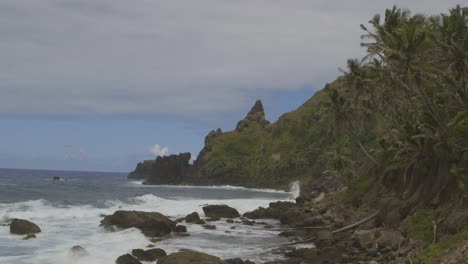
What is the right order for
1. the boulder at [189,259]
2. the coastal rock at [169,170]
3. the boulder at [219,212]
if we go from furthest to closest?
the coastal rock at [169,170], the boulder at [219,212], the boulder at [189,259]

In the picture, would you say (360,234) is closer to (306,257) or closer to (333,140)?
(306,257)

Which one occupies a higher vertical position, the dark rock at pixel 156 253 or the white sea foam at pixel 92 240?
the dark rock at pixel 156 253

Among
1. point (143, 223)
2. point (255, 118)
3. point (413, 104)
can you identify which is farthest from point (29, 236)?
point (255, 118)

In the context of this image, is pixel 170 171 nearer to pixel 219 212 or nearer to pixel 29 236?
pixel 219 212

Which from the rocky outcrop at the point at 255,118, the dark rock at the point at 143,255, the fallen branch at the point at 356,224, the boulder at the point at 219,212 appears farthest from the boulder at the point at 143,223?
the rocky outcrop at the point at 255,118

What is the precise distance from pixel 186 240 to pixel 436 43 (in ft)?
78.8

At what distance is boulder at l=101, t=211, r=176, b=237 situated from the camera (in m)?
38.9

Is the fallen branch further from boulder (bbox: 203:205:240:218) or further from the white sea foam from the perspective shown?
boulder (bbox: 203:205:240:218)

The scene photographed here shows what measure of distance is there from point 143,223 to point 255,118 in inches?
5808

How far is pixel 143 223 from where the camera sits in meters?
39.1

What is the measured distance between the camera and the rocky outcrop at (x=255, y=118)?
182m

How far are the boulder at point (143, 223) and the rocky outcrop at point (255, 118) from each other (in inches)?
5554

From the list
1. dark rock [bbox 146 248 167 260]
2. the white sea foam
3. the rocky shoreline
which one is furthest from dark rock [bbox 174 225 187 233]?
dark rock [bbox 146 248 167 260]

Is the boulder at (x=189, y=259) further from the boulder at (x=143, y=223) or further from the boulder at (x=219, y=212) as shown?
the boulder at (x=219, y=212)
